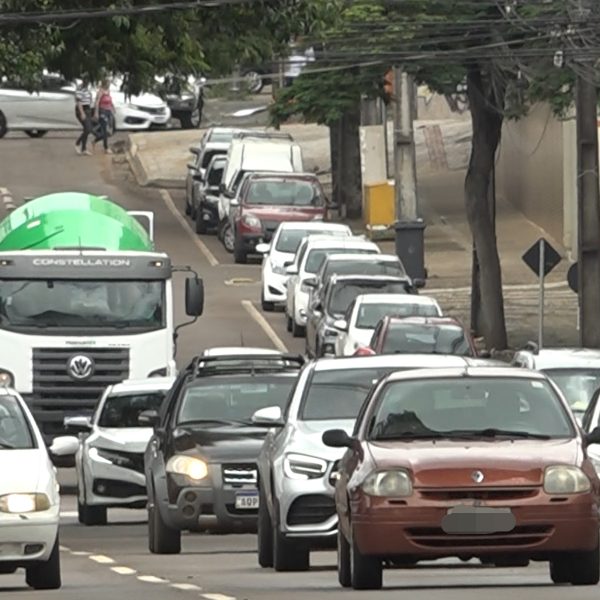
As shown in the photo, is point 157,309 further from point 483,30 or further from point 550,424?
point 550,424

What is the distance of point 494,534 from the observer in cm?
1434

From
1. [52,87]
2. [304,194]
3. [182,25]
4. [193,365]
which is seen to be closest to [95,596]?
[193,365]

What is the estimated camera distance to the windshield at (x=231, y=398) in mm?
20938

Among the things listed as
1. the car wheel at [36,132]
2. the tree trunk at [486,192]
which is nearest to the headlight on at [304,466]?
the tree trunk at [486,192]

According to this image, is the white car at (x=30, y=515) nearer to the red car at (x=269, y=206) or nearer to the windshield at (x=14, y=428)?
the windshield at (x=14, y=428)

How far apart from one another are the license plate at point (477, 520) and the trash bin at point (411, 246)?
1271 inches

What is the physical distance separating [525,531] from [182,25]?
10.3 meters

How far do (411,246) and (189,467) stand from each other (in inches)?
1078

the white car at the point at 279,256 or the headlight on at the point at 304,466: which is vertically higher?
the headlight on at the point at 304,466

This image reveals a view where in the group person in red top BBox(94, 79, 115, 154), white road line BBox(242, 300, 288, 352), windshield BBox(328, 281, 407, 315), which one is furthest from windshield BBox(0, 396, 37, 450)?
person in red top BBox(94, 79, 115, 154)

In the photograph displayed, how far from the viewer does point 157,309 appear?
95.7 feet

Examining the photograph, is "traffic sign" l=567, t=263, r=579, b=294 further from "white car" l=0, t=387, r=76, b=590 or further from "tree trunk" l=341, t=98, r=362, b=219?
"white car" l=0, t=387, r=76, b=590

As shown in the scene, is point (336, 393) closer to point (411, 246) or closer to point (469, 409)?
point (469, 409)

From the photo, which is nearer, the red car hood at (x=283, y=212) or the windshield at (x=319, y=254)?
the windshield at (x=319, y=254)
